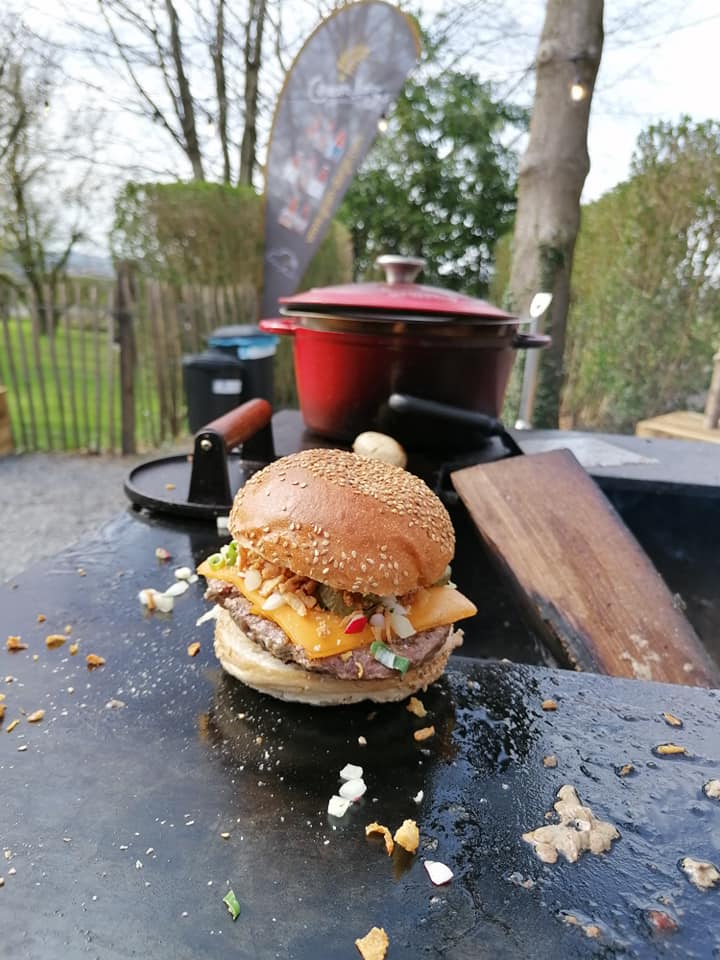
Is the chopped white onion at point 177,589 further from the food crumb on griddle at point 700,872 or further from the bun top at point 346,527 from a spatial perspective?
the food crumb on griddle at point 700,872

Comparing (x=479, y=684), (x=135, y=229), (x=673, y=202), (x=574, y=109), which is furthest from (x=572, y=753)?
(x=135, y=229)

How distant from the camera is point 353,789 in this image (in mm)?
1164

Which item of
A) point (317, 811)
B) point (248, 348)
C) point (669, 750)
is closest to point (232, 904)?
point (317, 811)

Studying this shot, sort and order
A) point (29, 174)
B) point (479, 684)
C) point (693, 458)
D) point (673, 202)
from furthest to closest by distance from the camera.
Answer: point (29, 174), point (673, 202), point (693, 458), point (479, 684)

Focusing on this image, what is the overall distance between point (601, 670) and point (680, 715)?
1.19 ft

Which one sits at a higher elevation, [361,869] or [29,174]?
[29,174]

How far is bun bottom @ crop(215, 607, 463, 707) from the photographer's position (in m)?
1.37

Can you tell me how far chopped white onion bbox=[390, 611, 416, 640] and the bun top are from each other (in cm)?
7

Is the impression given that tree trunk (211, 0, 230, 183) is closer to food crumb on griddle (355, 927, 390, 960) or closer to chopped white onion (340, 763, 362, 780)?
chopped white onion (340, 763, 362, 780)

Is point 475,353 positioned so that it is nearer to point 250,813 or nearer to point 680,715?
point 680,715

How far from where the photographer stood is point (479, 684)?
1.52 meters

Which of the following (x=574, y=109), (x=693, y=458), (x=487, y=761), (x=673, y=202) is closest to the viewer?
(x=487, y=761)

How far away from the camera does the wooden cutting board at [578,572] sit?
5.99ft

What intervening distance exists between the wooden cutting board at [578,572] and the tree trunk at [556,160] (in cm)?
371
